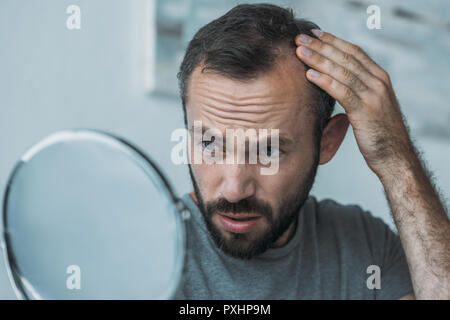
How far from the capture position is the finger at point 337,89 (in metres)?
0.62

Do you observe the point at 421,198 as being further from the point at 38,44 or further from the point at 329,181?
the point at 38,44

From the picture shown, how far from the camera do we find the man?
63 centimetres

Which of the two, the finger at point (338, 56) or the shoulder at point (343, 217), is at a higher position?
the finger at point (338, 56)

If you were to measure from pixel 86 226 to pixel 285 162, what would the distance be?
30cm

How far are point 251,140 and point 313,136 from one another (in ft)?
0.42

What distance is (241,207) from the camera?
648 mm

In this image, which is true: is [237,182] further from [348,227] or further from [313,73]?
[348,227]

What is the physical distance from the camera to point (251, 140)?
0.64 m

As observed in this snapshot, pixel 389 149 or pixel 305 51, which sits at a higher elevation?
pixel 305 51

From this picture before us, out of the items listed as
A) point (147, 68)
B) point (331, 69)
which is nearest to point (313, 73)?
point (331, 69)

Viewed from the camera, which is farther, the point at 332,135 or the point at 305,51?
the point at 332,135

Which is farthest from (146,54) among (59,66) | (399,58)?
(399,58)

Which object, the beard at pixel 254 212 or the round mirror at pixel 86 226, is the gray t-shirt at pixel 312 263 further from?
the round mirror at pixel 86 226

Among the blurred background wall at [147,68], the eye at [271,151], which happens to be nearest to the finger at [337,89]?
the eye at [271,151]
